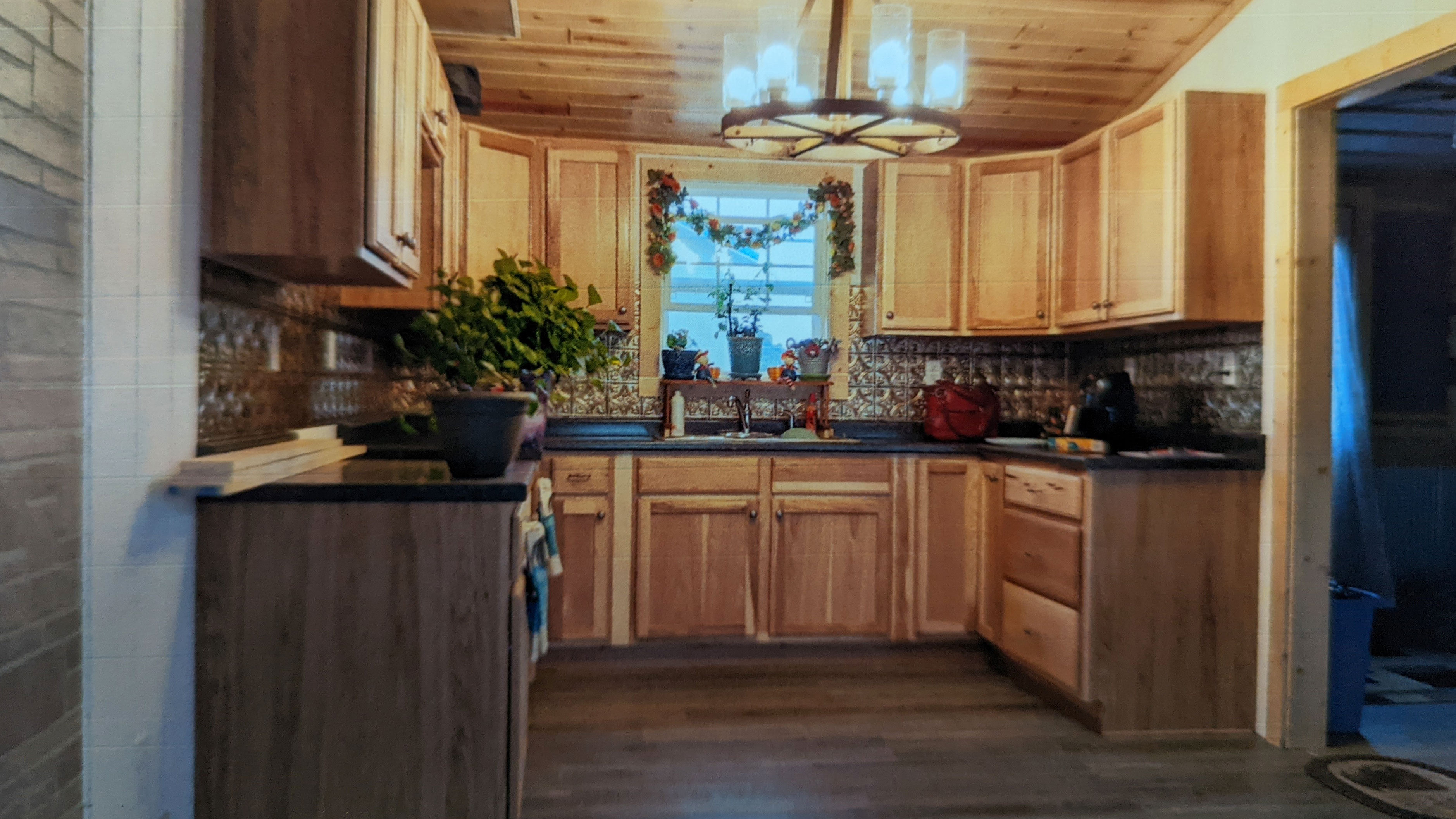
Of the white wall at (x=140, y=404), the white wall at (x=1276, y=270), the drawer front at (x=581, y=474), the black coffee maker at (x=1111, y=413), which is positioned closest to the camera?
the white wall at (x=140, y=404)

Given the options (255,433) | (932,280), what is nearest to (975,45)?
(932,280)

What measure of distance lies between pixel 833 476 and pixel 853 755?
3.42 feet

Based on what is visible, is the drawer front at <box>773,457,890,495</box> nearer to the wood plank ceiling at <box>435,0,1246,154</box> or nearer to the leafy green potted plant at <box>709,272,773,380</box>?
the leafy green potted plant at <box>709,272,773,380</box>

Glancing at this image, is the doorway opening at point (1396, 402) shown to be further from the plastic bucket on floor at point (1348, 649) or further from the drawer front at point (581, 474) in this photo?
the drawer front at point (581, 474)

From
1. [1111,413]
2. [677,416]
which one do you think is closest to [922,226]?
[1111,413]

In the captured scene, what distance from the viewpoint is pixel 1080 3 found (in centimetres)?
262

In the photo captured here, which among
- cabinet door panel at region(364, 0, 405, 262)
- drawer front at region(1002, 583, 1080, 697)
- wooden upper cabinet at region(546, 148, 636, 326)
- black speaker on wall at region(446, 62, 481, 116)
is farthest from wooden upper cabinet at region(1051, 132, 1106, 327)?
cabinet door panel at region(364, 0, 405, 262)

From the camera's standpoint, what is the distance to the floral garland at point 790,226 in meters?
3.21

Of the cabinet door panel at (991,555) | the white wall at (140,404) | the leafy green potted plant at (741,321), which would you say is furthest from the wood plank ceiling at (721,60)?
the white wall at (140,404)

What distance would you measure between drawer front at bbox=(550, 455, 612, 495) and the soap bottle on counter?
0.43 meters

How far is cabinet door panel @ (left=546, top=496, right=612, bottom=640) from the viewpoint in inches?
109

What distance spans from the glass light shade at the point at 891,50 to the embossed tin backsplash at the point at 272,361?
51.6 inches

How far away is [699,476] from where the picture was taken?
2.83m

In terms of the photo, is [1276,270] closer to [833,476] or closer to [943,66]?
[943,66]
